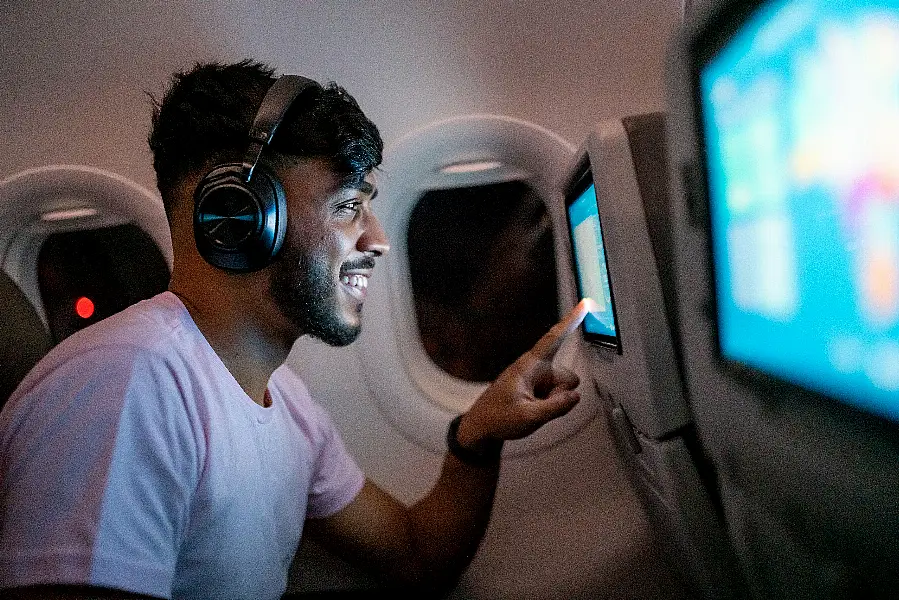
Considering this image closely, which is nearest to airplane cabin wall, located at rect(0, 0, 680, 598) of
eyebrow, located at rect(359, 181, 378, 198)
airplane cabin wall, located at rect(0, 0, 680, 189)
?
airplane cabin wall, located at rect(0, 0, 680, 189)

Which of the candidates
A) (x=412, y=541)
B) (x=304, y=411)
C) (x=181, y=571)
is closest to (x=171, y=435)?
(x=181, y=571)

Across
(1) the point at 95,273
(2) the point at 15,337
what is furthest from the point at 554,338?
(1) the point at 95,273

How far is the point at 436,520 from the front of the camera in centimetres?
140

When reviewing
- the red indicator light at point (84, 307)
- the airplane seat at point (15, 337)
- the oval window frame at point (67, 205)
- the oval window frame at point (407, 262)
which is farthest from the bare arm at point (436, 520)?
the red indicator light at point (84, 307)

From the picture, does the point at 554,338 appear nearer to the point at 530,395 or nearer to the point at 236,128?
the point at 530,395

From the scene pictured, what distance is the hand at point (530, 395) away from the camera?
1171mm

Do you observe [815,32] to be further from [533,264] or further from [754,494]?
[533,264]

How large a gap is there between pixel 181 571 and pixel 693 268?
35.1 inches

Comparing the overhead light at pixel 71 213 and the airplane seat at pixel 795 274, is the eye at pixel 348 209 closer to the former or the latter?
the airplane seat at pixel 795 274

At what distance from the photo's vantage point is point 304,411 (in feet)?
4.62

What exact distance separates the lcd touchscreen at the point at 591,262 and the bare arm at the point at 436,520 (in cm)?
6

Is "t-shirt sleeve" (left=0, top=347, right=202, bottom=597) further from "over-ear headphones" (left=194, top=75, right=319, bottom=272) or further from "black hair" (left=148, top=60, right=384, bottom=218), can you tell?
"black hair" (left=148, top=60, right=384, bottom=218)

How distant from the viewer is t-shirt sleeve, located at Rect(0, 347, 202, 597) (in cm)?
81

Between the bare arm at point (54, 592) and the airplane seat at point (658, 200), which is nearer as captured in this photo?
the bare arm at point (54, 592)
